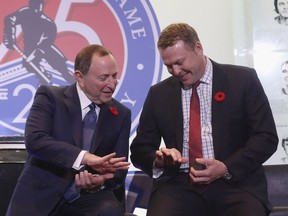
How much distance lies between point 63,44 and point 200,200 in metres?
1.78

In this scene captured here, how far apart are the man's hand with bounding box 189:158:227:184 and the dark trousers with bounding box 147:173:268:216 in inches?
7.2

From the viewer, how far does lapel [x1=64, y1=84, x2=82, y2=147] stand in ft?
9.12

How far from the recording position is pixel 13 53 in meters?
3.77

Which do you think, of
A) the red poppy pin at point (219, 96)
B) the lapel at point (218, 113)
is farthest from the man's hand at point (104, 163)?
the red poppy pin at point (219, 96)

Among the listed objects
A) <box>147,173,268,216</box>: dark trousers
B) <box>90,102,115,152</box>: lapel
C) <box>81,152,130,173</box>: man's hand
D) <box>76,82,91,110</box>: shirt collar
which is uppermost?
<box>76,82,91,110</box>: shirt collar

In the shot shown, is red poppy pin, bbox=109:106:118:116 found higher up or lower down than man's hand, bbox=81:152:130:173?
higher up

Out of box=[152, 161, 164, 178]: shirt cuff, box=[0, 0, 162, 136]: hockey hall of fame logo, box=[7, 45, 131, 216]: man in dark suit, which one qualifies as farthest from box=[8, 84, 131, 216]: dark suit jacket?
box=[0, 0, 162, 136]: hockey hall of fame logo

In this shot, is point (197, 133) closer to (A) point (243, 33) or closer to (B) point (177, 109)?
(B) point (177, 109)

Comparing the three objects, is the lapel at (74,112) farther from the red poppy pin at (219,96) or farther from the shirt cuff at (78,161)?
the red poppy pin at (219,96)

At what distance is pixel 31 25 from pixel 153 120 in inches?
57.0

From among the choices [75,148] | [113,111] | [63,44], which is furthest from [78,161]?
[63,44]

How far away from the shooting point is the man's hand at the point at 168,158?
2463 millimetres

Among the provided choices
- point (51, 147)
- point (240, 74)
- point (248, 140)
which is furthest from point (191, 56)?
point (51, 147)

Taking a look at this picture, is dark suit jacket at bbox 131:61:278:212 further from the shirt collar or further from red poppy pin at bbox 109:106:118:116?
the shirt collar
